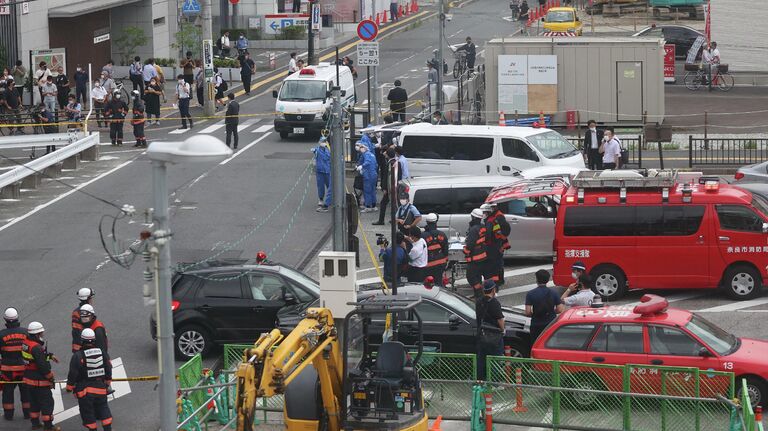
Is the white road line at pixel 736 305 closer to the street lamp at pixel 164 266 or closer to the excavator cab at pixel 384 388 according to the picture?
the excavator cab at pixel 384 388

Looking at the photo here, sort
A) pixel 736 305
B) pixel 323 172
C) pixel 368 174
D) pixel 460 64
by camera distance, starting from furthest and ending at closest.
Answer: pixel 460 64 < pixel 323 172 < pixel 368 174 < pixel 736 305

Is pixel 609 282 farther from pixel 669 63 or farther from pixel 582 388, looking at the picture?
pixel 669 63

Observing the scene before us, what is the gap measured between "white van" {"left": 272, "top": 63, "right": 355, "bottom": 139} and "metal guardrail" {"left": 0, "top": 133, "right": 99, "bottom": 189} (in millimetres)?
5468

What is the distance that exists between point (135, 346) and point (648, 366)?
830cm

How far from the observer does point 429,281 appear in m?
18.7

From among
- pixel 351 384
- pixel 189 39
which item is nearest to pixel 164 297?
pixel 351 384

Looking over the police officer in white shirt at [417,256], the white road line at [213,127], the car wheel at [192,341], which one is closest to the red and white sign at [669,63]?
the white road line at [213,127]

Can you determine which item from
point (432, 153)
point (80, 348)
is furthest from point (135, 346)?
point (432, 153)

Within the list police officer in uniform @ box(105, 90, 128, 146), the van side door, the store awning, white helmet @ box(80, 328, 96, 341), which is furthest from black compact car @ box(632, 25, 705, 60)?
white helmet @ box(80, 328, 96, 341)

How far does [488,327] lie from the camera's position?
1747 centimetres

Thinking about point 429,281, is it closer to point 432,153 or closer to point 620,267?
point 620,267

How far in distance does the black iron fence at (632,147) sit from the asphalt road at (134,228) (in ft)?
24.4

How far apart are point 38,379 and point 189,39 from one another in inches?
1423

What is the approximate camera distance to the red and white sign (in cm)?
4812
